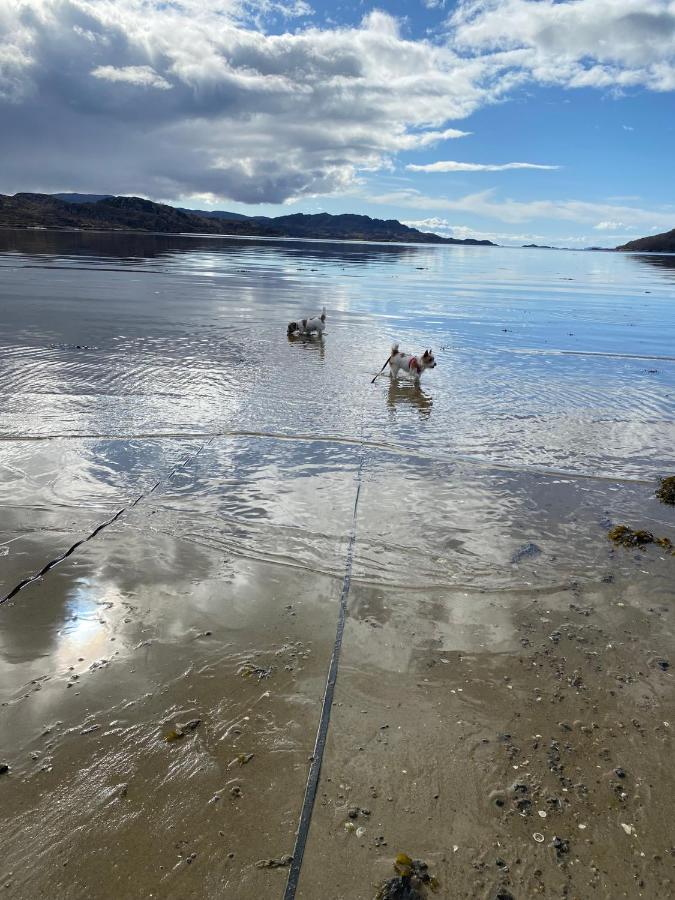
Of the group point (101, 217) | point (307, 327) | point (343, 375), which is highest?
point (101, 217)

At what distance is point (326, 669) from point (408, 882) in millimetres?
1226

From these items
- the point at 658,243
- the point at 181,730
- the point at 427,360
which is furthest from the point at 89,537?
the point at 658,243

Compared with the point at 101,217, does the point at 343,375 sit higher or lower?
lower

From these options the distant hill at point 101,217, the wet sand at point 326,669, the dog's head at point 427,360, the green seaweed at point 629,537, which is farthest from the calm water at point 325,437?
the distant hill at point 101,217

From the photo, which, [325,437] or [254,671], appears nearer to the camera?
[254,671]

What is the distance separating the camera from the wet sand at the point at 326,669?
237 cm

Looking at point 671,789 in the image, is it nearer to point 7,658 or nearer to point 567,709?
point 567,709

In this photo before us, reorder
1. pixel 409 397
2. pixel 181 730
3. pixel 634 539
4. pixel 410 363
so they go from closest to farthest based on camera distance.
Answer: pixel 181 730 < pixel 634 539 < pixel 409 397 < pixel 410 363

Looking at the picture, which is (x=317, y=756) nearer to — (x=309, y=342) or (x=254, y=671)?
(x=254, y=671)

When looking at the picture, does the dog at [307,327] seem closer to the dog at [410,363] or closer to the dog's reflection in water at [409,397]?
the dog at [410,363]

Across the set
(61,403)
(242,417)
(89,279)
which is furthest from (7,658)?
(89,279)

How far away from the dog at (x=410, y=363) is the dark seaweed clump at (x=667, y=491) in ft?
17.4

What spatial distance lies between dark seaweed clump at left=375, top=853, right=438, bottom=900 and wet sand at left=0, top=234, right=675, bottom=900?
1.5 inches

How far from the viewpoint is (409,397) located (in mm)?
9812
